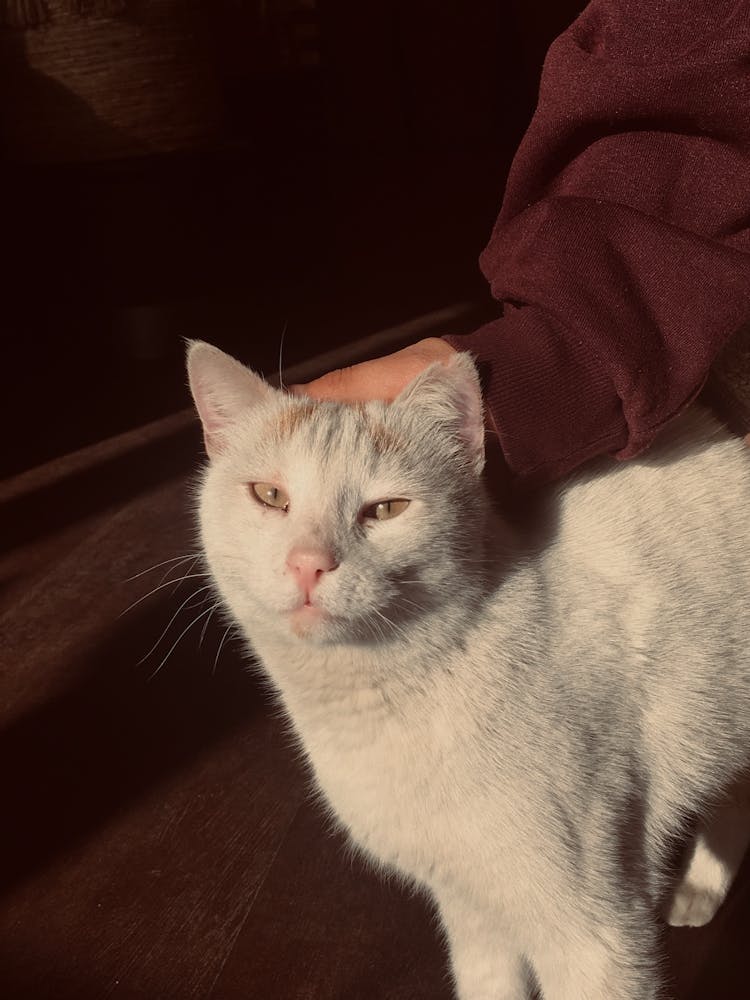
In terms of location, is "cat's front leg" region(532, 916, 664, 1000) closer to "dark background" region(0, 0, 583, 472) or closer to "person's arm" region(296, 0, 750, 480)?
"person's arm" region(296, 0, 750, 480)

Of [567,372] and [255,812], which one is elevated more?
[567,372]

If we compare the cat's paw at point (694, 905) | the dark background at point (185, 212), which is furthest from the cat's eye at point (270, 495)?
the dark background at point (185, 212)

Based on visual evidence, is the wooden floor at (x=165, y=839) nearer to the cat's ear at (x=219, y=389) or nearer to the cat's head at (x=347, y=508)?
the cat's head at (x=347, y=508)

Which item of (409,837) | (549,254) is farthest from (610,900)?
(549,254)

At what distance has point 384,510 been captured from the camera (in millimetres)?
765

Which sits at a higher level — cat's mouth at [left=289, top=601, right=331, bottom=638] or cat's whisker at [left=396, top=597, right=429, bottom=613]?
cat's mouth at [left=289, top=601, right=331, bottom=638]

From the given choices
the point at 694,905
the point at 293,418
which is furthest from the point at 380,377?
the point at 694,905

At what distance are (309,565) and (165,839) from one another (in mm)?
616

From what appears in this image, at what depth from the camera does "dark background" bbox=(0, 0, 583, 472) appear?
2357 millimetres

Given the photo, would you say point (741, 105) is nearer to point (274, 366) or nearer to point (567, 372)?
point (567, 372)

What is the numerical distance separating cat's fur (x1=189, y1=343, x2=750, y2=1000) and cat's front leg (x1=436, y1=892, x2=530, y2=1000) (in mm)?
41

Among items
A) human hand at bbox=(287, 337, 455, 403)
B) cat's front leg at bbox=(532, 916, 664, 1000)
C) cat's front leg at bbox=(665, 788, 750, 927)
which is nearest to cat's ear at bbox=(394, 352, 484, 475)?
human hand at bbox=(287, 337, 455, 403)

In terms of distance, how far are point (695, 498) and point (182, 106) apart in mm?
2017

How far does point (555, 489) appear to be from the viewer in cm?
90
